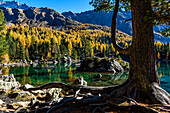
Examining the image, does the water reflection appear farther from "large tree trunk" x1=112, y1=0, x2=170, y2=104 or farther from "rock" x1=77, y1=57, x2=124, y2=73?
"large tree trunk" x1=112, y1=0, x2=170, y2=104

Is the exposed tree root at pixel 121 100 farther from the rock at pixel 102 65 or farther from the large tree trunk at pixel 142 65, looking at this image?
the rock at pixel 102 65

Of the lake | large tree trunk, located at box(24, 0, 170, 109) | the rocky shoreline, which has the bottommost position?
the lake

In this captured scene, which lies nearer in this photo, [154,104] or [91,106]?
[154,104]

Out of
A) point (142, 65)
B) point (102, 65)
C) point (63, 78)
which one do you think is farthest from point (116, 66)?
point (142, 65)

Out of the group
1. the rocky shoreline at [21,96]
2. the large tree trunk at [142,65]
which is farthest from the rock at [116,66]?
the large tree trunk at [142,65]

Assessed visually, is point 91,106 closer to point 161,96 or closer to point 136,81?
point 136,81

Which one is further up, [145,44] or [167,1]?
[167,1]

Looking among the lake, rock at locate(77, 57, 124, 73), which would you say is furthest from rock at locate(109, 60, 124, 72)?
the lake

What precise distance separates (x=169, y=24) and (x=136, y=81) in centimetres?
291

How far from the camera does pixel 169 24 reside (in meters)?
5.14

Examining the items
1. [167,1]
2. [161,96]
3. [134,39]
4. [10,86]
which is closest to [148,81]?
[161,96]

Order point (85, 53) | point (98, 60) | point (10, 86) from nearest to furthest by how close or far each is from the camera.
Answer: point (10, 86) → point (98, 60) → point (85, 53)

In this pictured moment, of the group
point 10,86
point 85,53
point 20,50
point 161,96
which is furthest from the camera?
point 85,53

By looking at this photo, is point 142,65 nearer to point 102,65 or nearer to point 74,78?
point 74,78
